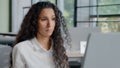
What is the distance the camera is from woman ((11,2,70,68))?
3.67ft

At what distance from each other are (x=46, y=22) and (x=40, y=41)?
0.12 meters

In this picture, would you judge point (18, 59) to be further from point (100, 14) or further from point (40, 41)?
point (100, 14)

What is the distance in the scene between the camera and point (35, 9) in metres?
1.20

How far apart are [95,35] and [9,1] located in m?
6.63

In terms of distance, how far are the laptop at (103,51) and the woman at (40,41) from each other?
480 millimetres

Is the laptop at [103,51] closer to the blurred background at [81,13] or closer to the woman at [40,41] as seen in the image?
the woman at [40,41]

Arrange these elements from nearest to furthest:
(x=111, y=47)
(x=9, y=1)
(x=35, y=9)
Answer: (x=111, y=47) < (x=35, y=9) < (x=9, y=1)

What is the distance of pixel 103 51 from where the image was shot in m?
0.65

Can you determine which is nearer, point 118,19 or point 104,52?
point 104,52

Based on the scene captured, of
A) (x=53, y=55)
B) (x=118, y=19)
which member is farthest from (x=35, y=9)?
(x=118, y=19)

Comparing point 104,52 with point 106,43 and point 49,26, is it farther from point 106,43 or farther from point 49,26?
point 49,26

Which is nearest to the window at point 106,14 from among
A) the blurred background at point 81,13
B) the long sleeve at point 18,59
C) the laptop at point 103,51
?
the blurred background at point 81,13

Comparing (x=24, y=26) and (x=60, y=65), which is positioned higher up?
(x=24, y=26)

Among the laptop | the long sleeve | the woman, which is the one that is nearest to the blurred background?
the woman
